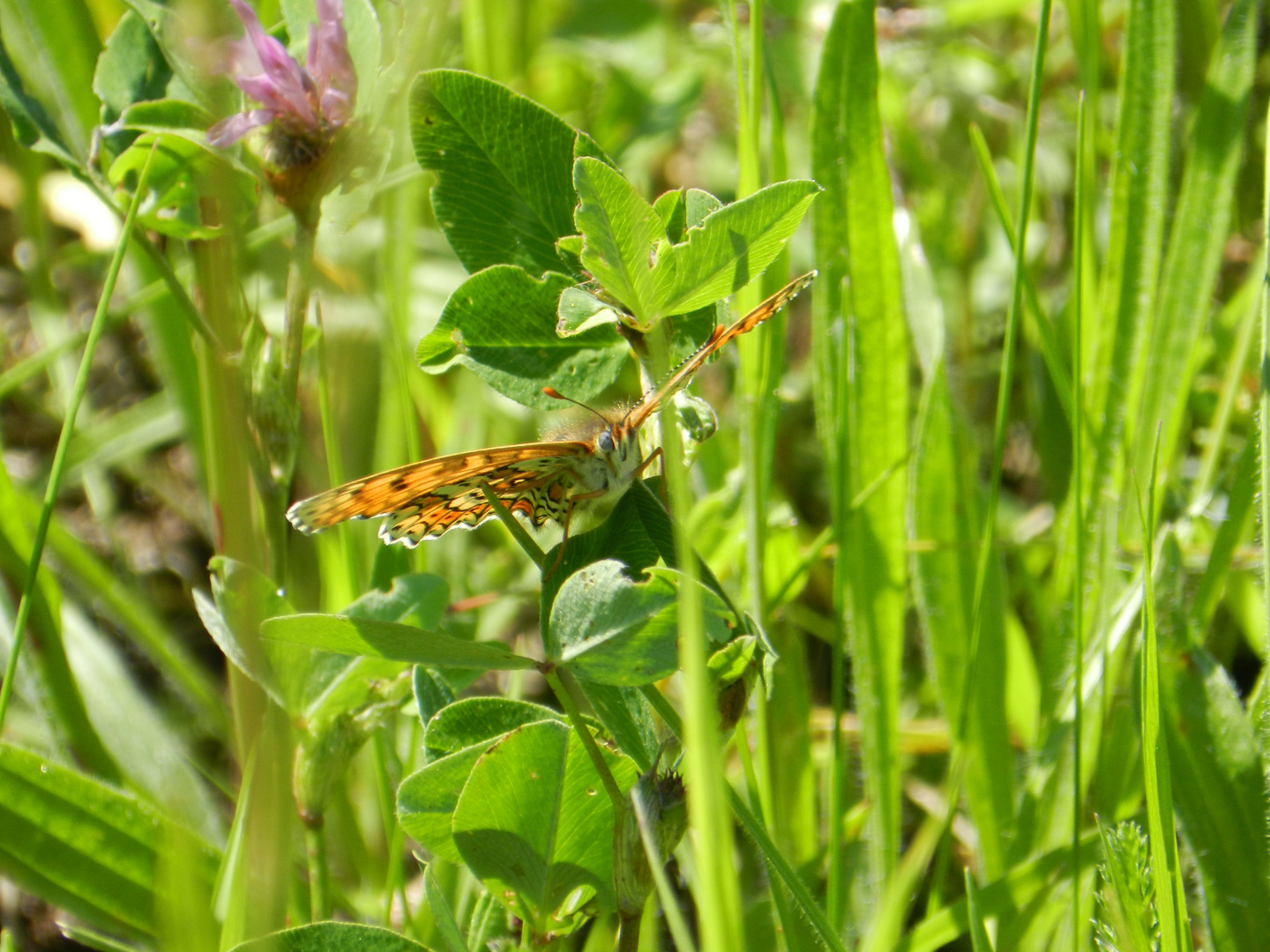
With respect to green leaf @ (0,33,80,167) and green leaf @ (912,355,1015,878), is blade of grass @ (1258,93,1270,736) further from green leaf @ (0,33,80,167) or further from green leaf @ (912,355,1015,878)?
green leaf @ (0,33,80,167)

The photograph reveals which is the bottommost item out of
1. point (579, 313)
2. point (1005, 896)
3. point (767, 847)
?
point (1005, 896)

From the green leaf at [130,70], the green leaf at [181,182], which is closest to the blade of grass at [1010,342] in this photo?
the green leaf at [181,182]

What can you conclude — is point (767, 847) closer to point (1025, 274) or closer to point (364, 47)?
point (1025, 274)

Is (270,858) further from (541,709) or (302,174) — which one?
(302,174)

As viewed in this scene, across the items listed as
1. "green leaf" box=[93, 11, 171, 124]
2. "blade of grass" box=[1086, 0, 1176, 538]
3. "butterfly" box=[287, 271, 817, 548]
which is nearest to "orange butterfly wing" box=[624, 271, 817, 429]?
"butterfly" box=[287, 271, 817, 548]

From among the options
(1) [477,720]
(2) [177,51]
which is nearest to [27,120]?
(2) [177,51]

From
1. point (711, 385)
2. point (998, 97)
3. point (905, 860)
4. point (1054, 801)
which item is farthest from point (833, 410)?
point (998, 97)

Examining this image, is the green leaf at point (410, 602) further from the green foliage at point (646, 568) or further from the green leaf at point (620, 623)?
the green leaf at point (620, 623)

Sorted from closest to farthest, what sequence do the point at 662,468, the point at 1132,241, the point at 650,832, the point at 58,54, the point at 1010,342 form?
the point at 650,832, the point at 662,468, the point at 1010,342, the point at 1132,241, the point at 58,54
